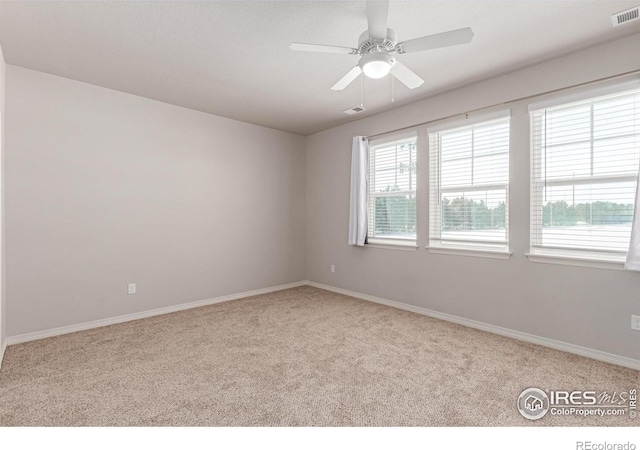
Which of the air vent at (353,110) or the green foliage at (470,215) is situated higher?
the air vent at (353,110)

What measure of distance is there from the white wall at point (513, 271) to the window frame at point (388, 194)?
0.09 metres

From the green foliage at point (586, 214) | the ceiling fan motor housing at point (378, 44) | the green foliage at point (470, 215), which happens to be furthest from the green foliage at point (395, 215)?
the ceiling fan motor housing at point (378, 44)

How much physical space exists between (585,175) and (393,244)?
2.18 m

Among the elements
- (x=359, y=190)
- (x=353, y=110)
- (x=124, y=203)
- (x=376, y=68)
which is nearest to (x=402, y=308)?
(x=359, y=190)

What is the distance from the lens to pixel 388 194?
15.0 ft

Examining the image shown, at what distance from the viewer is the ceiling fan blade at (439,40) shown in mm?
1913

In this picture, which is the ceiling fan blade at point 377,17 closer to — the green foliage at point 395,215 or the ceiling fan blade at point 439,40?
the ceiling fan blade at point 439,40

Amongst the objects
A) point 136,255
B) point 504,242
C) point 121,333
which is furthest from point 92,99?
point 504,242

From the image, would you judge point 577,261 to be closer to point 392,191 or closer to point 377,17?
point 392,191

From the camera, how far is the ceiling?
2.26 meters

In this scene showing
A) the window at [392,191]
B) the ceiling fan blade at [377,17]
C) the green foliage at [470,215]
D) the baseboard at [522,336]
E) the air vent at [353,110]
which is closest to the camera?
the ceiling fan blade at [377,17]

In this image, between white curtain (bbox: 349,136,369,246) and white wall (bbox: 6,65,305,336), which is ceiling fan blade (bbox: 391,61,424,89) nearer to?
white curtain (bbox: 349,136,369,246)

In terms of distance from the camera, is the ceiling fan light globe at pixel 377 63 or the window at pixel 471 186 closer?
the ceiling fan light globe at pixel 377 63

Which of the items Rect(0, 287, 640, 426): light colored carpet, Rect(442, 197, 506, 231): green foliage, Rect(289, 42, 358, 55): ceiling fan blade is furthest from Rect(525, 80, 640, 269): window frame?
Rect(289, 42, 358, 55): ceiling fan blade
